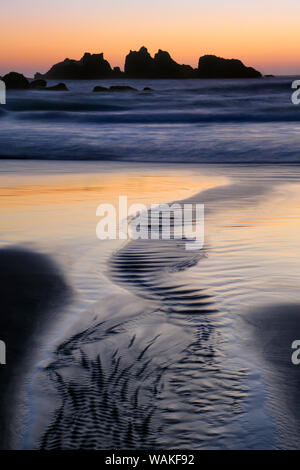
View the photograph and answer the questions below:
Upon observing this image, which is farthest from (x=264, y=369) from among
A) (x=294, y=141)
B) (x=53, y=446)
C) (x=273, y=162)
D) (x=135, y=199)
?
(x=294, y=141)

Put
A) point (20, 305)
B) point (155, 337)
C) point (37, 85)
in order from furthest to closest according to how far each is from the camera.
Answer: point (37, 85) → point (20, 305) → point (155, 337)

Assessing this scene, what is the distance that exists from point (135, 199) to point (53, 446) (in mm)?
4853

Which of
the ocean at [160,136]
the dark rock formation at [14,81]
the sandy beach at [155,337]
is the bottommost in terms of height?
the sandy beach at [155,337]

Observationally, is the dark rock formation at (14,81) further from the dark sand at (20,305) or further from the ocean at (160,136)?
the dark sand at (20,305)

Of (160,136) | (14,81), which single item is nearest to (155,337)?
(160,136)

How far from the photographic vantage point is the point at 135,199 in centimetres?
657

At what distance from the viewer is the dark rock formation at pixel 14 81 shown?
1900 inches

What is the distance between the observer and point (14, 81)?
48.8 metres

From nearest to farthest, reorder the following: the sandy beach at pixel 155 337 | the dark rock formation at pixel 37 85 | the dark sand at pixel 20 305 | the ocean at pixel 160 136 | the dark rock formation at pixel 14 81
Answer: the sandy beach at pixel 155 337, the dark sand at pixel 20 305, the ocean at pixel 160 136, the dark rock formation at pixel 14 81, the dark rock formation at pixel 37 85

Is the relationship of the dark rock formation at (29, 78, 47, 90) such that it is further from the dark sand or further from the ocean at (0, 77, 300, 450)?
the dark sand

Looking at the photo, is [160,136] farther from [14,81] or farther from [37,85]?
[37,85]

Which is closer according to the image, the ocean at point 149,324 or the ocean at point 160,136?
the ocean at point 149,324

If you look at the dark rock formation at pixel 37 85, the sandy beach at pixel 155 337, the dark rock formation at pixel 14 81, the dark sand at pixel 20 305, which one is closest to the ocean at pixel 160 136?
the sandy beach at pixel 155 337
